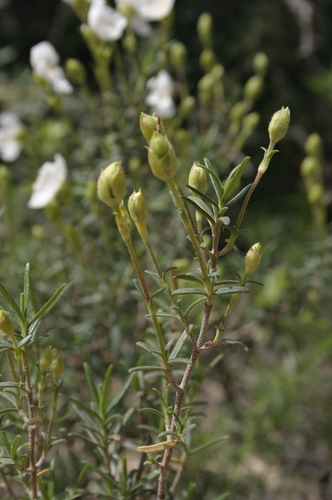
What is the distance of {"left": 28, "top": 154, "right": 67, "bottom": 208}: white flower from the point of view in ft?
2.61

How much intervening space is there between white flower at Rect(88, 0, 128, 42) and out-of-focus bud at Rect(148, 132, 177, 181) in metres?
0.54

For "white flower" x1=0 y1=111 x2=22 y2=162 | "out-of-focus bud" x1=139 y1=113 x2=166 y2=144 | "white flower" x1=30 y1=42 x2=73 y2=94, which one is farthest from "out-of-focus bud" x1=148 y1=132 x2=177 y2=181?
"white flower" x1=0 y1=111 x2=22 y2=162

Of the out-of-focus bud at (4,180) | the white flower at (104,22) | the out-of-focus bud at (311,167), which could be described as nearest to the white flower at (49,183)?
the out-of-focus bud at (4,180)

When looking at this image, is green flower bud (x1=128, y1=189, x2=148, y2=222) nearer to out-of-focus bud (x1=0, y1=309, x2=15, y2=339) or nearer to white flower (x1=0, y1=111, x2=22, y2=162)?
out-of-focus bud (x1=0, y1=309, x2=15, y2=339)

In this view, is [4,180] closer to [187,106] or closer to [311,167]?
[187,106]

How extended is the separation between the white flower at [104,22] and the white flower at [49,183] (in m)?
0.21

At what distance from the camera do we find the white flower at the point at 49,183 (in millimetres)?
795

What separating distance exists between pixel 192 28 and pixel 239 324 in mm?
1373

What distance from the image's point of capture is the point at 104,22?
2.71 ft

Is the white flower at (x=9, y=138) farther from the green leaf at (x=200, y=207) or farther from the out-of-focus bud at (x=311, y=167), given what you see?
the green leaf at (x=200, y=207)

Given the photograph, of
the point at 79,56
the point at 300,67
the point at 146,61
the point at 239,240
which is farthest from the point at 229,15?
the point at 146,61

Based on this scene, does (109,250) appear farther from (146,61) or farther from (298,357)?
(298,357)

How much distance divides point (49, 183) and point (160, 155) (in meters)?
0.49

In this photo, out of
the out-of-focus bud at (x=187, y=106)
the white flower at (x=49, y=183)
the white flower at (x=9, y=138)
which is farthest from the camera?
the white flower at (x=9, y=138)
